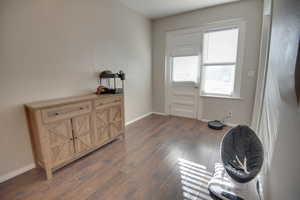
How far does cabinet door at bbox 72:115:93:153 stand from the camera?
2004 millimetres

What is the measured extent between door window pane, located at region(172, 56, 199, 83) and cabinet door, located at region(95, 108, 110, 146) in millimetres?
2298

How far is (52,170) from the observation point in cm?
188

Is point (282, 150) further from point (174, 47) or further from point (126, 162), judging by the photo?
point (174, 47)

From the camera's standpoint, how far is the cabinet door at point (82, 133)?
2.00 m

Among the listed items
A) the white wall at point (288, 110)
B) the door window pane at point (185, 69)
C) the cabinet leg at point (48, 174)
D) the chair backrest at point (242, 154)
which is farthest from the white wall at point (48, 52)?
the white wall at point (288, 110)

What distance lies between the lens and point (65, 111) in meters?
1.86

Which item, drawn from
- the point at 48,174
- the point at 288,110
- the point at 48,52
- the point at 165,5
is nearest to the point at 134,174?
the point at 48,174

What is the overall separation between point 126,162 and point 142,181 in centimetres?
44

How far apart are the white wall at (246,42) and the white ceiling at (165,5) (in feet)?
0.58

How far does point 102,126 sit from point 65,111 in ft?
2.20

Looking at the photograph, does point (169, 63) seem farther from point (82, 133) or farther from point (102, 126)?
point (82, 133)

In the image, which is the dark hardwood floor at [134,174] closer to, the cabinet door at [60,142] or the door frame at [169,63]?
the cabinet door at [60,142]

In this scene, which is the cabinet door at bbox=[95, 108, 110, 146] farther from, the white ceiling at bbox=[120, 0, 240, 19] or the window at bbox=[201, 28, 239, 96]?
the window at bbox=[201, 28, 239, 96]

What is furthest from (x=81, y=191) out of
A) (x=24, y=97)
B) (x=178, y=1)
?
(x=178, y=1)
